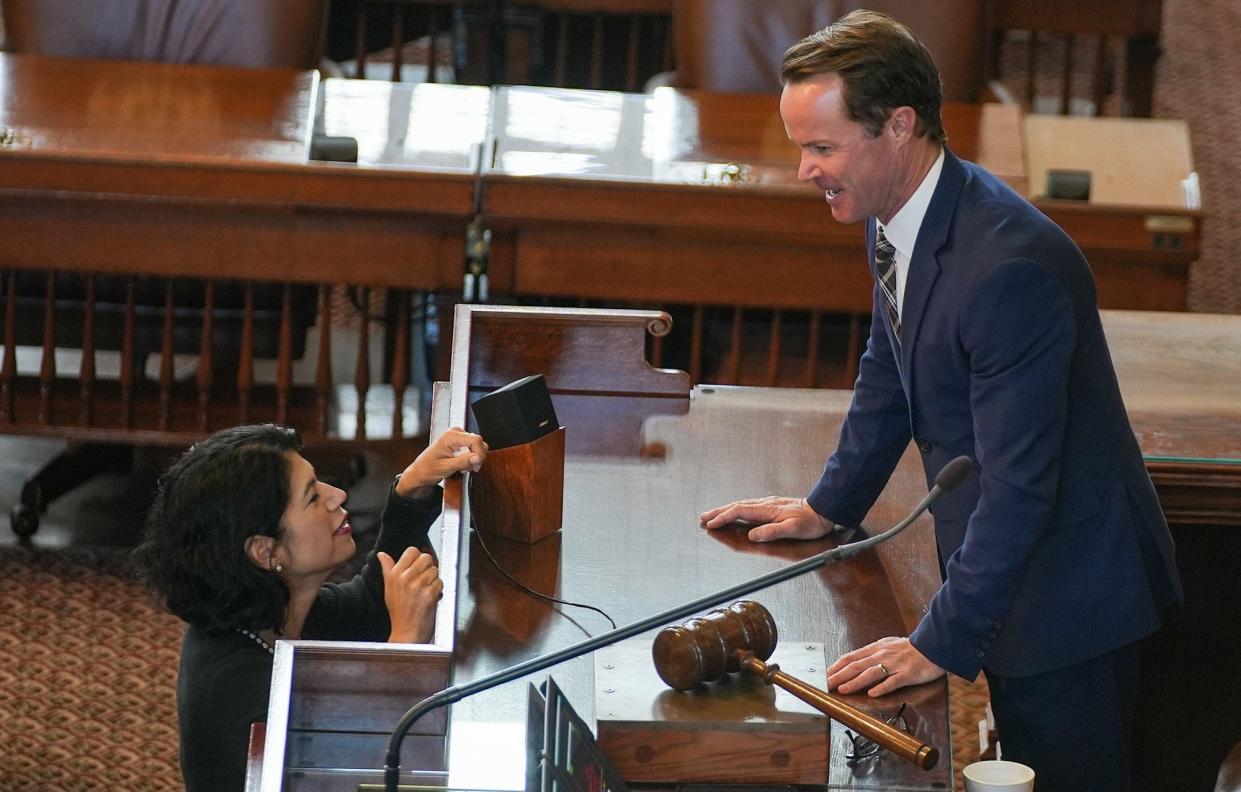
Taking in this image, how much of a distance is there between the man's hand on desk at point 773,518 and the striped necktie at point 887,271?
0.27 meters

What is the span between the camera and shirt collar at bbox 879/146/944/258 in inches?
71.2

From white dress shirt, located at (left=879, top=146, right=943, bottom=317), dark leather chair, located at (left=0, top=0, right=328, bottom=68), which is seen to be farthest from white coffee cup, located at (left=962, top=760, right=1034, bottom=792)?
dark leather chair, located at (left=0, top=0, right=328, bottom=68)

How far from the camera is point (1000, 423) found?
5.51ft

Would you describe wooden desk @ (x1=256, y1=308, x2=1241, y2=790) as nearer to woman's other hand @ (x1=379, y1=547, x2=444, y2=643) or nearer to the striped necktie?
woman's other hand @ (x1=379, y1=547, x2=444, y2=643)

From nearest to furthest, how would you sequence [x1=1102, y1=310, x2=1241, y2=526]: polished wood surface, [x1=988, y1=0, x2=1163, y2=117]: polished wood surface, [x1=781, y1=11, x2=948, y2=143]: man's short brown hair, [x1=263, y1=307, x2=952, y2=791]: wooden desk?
1. [x1=263, y1=307, x2=952, y2=791]: wooden desk
2. [x1=781, y1=11, x2=948, y2=143]: man's short brown hair
3. [x1=1102, y1=310, x2=1241, y2=526]: polished wood surface
4. [x1=988, y1=0, x2=1163, y2=117]: polished wood surface

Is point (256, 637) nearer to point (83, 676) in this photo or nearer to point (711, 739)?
point (711, 739)

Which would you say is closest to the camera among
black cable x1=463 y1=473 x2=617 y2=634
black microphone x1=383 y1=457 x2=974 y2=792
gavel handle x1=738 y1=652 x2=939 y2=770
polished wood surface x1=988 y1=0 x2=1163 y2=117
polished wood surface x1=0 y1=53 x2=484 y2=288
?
black microphone x1=383 y1=457 x2=974 y2=792

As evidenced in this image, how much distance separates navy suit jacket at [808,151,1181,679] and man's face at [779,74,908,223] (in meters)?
0.06

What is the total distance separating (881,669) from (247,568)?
2.34 ft

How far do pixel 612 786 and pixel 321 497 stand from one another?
0.71m

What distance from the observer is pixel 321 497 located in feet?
6.52

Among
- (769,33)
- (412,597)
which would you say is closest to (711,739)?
(412,597)

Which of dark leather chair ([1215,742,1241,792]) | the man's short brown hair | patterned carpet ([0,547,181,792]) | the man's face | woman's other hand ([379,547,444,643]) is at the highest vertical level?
the man's short brown hair

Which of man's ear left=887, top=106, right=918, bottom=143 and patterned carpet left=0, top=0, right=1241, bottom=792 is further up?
man's ear left=887, top=106, right=918, bottom=143
